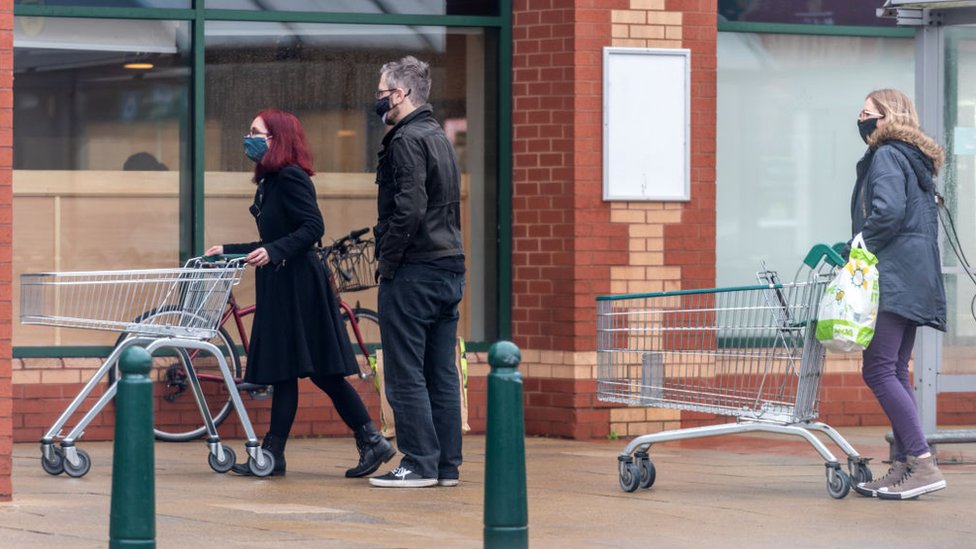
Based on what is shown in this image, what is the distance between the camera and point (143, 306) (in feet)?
31.4

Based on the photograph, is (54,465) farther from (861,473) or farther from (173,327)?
(861,473)

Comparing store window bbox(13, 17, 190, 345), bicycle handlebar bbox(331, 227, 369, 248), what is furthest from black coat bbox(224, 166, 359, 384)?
store window bbox(13, 17, 190, 345)

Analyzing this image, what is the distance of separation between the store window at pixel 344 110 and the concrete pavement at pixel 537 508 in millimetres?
1635

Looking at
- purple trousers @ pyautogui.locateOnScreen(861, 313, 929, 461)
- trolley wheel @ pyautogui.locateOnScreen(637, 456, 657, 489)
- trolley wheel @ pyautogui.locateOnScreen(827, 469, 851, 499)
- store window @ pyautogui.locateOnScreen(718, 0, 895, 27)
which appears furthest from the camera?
store window @ pyautogui.locateOnScreen(718, 0, 895, 27)

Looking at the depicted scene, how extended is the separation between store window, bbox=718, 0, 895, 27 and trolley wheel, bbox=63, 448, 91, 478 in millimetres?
5151

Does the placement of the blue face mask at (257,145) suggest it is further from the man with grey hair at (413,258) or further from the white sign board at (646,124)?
the white sign board at (646,124)

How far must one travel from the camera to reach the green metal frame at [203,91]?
35.2ft

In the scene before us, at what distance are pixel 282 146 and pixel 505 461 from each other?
353 cm

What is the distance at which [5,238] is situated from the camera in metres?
7.71

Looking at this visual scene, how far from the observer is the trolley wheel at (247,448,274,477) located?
8.92 m

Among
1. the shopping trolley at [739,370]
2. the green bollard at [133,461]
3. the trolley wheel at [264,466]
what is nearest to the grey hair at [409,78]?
the shopping trolley at [739,370]

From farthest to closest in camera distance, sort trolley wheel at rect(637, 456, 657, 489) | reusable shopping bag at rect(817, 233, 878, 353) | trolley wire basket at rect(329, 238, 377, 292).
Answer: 1. trolley wire basket at rect(329, 238, 377, 292)
2. trolley wheel at rect(637, 456, 657, 489)
3. reusable shopping bag at rect(817, 233, 878, 353)

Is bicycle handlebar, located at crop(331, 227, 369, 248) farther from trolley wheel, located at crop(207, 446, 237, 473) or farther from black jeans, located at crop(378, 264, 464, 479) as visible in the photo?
black jeans, located at crop(378, 264, 464, 479)

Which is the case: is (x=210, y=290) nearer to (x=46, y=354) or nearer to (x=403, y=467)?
(x=403, y=467)
